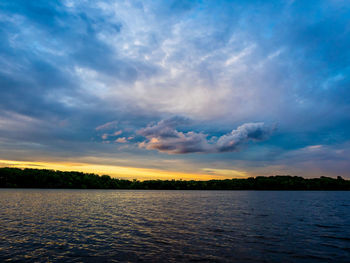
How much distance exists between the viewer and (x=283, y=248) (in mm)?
22828

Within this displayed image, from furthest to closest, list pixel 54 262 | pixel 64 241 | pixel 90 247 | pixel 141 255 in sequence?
pixel 64 241, pixel 90 247, pixel 141 255, pixel 54 262

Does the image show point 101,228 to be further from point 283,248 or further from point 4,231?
point 283,248

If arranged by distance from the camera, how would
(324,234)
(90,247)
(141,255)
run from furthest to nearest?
1. (324,234)
2. (90,247)
3. (141,255)

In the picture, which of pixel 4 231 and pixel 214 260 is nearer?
pixel 214 260

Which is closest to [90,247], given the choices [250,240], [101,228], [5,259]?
[5,259]

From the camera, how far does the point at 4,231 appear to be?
28656 mm

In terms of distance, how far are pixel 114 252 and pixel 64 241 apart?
309 inches

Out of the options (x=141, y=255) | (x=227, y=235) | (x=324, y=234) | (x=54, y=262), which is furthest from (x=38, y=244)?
(x=324, y=234)

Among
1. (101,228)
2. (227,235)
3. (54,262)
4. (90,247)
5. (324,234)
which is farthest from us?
(101,228)

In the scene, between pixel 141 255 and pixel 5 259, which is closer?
pixel 5 259

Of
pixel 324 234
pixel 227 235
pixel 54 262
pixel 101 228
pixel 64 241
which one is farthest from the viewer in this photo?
pixel 101 228

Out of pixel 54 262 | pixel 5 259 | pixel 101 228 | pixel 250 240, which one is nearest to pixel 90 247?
pixel 54 262

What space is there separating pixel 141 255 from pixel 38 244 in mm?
11865

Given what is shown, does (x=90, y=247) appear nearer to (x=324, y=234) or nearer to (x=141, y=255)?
(x=141, y=255)
